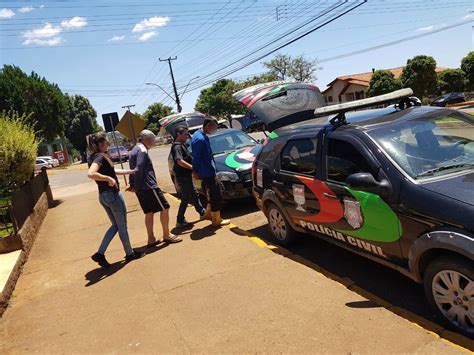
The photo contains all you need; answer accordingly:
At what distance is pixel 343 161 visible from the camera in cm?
412

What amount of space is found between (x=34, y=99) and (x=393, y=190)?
36.5 m

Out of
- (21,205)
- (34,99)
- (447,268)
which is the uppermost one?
(34,99)

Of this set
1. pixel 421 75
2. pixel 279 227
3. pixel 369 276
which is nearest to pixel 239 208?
pixel 279 227

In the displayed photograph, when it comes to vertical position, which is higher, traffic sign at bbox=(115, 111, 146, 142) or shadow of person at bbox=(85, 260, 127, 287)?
traffic sign at bbox=(115, 111, 146, 142)

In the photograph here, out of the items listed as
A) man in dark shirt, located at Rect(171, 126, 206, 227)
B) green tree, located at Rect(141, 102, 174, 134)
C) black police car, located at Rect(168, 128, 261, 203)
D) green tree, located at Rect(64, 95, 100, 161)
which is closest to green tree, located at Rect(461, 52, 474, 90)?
black police car, located at Rect(168, 128, 261, 203)

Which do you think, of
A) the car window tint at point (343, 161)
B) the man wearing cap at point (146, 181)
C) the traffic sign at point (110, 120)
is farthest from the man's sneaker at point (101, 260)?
the traffic sign at point (110, 120)

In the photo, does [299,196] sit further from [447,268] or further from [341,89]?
[341,89]

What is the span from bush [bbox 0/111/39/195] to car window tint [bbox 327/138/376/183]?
6.92 metres

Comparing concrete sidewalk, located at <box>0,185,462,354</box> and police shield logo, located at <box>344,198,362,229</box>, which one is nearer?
concrete sidewalk, located at <box>0,185,462,354</box>

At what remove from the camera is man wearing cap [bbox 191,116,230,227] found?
650 cm

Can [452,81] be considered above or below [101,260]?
above

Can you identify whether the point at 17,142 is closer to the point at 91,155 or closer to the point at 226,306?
the point at 91,155

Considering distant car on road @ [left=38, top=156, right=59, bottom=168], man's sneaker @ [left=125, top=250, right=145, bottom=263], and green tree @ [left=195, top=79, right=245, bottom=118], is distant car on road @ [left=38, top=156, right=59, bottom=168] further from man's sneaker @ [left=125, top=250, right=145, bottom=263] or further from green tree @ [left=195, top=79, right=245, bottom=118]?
man's sneaker @ [left=125, top=250, right=145, bottom=263]

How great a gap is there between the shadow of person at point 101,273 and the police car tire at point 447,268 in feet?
12.5
